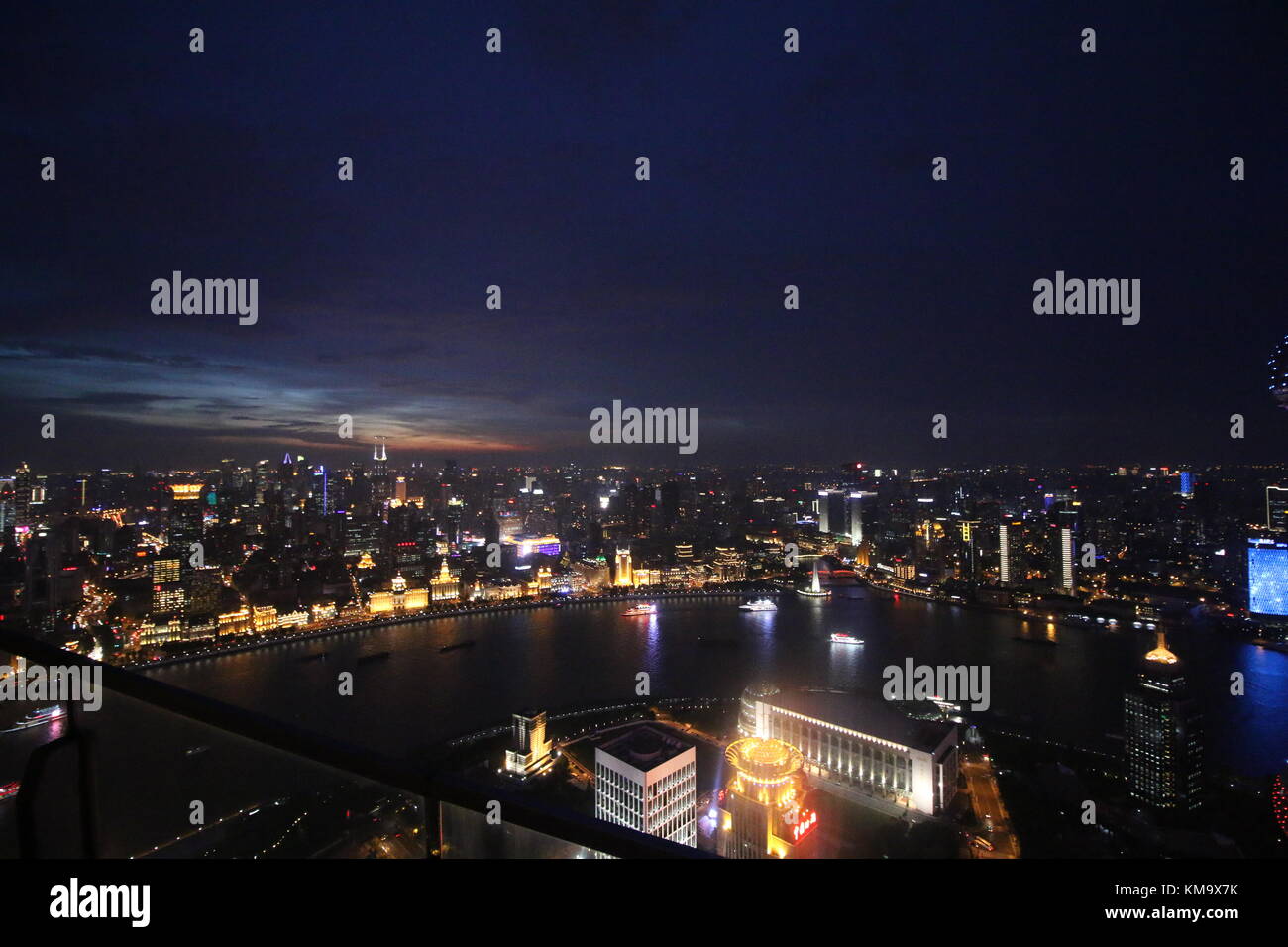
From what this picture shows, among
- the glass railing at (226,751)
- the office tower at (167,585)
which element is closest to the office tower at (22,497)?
the office tower at (167,585)

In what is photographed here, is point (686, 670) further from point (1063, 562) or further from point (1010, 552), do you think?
point (1010, 552)

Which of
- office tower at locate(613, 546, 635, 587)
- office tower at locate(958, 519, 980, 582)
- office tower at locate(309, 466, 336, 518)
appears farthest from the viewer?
office tower at locate(309, 466, 336, 518)

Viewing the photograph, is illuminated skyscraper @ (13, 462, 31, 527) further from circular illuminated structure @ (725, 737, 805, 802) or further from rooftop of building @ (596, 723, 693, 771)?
circular illuminated structure @ (725, 737, 805, 802)

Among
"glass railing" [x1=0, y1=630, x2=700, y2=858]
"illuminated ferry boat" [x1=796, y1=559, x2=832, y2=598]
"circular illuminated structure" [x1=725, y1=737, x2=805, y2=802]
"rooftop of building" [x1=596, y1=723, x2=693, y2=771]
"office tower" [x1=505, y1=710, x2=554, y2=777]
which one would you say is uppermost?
"glass railing" [x1=0, y1=630, x2=700, y2=858]

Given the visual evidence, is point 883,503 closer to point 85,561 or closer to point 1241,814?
point 1241,814

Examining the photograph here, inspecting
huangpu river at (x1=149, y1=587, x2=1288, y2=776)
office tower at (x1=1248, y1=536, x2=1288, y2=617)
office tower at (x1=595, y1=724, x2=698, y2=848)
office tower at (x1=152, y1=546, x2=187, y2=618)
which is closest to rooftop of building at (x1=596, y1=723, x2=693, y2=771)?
office tower at (x1=595, y1=724, x2=698, y2=848)

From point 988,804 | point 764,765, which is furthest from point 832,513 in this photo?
point 764,765

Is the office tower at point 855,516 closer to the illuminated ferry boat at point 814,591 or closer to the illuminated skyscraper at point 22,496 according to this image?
the illuminated ferry boat at point 814,591

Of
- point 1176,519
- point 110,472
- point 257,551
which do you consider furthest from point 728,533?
point 110,472
